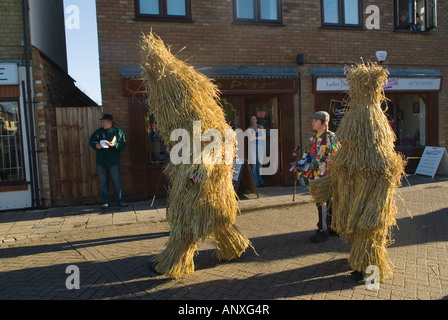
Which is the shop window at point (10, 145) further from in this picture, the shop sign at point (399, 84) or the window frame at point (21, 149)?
the shop sign at point (399, 84)

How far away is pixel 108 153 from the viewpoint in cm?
757

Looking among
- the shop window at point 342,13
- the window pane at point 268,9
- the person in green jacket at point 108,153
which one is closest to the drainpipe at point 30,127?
the person in green jacket at point 108,153

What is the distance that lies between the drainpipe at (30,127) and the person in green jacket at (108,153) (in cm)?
135

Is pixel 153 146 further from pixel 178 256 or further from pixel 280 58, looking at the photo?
pixel 178 256

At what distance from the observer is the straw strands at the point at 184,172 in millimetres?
3939

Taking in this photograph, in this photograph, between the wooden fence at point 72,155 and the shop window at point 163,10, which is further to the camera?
the shop window at point 163,10

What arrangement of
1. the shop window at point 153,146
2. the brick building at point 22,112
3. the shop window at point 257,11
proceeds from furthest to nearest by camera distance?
1. the shop window at point 257,11
2. the shop window at point 153,146
3. the brick building at point 22,112

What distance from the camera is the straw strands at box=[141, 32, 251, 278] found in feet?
12.9

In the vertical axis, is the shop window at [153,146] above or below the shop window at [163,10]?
below

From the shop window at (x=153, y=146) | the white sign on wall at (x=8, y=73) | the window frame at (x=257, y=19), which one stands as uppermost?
the window frame at (x=257, y=19)

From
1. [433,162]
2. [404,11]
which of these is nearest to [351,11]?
[404,11]

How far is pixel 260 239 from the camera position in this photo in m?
5.47

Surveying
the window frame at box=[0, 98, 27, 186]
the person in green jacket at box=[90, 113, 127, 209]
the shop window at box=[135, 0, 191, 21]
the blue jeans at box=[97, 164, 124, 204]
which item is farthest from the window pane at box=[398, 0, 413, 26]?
the window frame at box=[0, 98, 27, 186]

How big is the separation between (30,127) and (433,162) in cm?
1037
